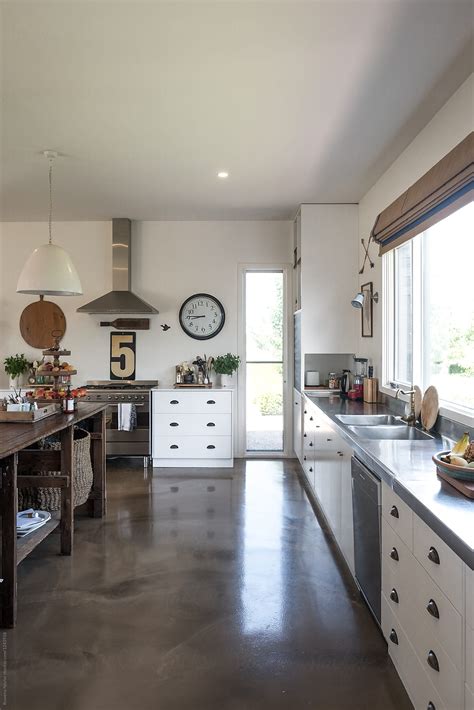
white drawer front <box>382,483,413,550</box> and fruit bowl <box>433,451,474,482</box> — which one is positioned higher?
fruit bowl <box>433,451,474,482</box>

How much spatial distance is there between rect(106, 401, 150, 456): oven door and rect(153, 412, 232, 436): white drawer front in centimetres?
11

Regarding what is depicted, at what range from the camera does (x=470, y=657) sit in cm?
120

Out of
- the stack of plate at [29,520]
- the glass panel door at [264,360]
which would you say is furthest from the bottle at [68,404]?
the glass panel door at [264,360]

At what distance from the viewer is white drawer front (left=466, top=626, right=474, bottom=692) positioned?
1.19m

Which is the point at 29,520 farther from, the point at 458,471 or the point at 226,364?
the point at 226,364

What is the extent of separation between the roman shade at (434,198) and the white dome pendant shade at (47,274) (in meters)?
2.28

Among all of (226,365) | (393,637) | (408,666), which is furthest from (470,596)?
(226,365)

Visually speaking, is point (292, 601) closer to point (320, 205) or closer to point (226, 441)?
point (226, 441)

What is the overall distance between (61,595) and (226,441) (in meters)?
2.71

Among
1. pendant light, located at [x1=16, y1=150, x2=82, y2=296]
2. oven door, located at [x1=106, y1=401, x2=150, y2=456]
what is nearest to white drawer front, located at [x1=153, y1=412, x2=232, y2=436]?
oven door, located at [x1=106, y1=401, x2=150, y2=456]

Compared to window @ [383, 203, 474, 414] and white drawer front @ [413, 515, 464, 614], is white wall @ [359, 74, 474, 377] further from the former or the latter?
white drawer front @ [413, 515, 464, 614]

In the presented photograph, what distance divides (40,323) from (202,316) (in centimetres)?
189

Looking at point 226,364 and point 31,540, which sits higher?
point 226,364

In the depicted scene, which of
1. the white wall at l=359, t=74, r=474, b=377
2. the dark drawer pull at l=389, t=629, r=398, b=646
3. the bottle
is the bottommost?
the dark drawer pull at l=389, t=629, r=398, b=646
